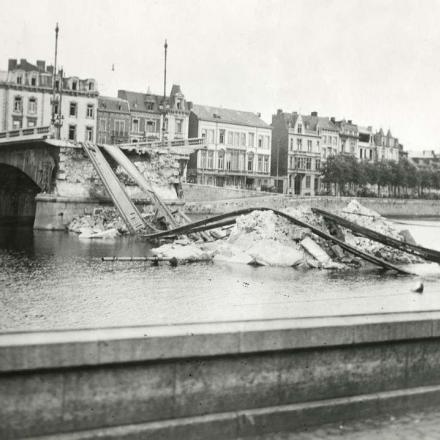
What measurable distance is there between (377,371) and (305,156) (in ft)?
272

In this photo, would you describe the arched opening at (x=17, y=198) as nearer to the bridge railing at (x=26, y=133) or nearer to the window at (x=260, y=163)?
the bridge railing at (x=26, y=133)

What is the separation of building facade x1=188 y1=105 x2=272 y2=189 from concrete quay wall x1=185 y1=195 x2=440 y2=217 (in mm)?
13962

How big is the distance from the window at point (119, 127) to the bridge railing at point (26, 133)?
33.1 m

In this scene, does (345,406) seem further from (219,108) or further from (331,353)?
(219,108)

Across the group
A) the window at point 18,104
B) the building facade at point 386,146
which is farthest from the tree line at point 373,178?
the window at point 18,104

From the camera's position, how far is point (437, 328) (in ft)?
18.6

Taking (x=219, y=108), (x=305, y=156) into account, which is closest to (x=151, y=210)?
(x=219, y=108)

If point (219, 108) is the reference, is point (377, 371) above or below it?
below

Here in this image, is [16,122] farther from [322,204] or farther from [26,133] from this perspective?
[322,204]

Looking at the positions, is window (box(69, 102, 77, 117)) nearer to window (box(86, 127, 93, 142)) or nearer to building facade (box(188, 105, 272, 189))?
window (box(86, 127, 93, 142))

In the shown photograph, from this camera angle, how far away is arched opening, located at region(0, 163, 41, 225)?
41.1 metres

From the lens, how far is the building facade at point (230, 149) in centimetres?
7544

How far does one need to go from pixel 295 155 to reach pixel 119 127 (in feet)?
88.9

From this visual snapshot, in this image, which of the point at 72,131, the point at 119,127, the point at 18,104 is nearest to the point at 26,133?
the point at 18,104
